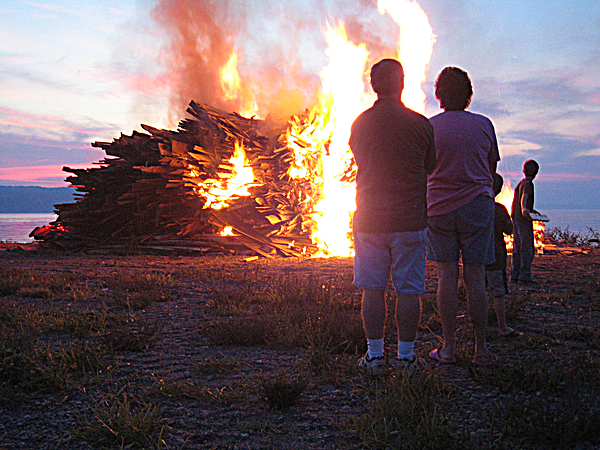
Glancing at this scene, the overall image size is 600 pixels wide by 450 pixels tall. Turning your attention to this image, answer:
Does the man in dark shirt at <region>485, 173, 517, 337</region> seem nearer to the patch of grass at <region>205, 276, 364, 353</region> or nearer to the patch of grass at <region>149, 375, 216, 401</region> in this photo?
the patch of grass at <region>205, 276, 364, 353</region>

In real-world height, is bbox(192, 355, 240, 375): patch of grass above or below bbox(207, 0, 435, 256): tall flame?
below

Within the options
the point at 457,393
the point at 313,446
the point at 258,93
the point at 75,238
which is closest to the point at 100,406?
the point at 313,446

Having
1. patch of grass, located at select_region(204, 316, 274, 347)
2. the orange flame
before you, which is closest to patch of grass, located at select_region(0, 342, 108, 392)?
patch of grass, located at select_region(204, 316, 274, 347)

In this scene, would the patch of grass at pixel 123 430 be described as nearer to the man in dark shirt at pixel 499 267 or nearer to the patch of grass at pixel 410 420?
the patch of grass at pixel 410 420

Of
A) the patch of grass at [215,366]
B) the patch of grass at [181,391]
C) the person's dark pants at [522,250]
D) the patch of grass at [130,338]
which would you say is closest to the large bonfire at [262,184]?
the person's dark pants at [522,250]

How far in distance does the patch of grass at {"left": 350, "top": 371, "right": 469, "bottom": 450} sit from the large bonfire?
942cm

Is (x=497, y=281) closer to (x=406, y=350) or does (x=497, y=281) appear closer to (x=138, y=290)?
(x=406, y=350)

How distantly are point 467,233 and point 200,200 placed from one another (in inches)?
386

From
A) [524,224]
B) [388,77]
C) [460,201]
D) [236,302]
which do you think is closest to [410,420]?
[460,201]

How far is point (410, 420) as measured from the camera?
2.56 metres

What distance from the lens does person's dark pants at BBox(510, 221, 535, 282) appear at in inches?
298

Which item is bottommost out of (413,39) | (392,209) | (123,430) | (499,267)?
(123,430)

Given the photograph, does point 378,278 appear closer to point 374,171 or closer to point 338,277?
point 374,171

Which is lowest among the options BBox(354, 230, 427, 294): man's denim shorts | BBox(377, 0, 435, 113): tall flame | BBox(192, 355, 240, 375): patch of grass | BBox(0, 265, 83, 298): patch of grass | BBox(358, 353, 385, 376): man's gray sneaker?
BBox(192, 355, 240, 375): patch of grass
